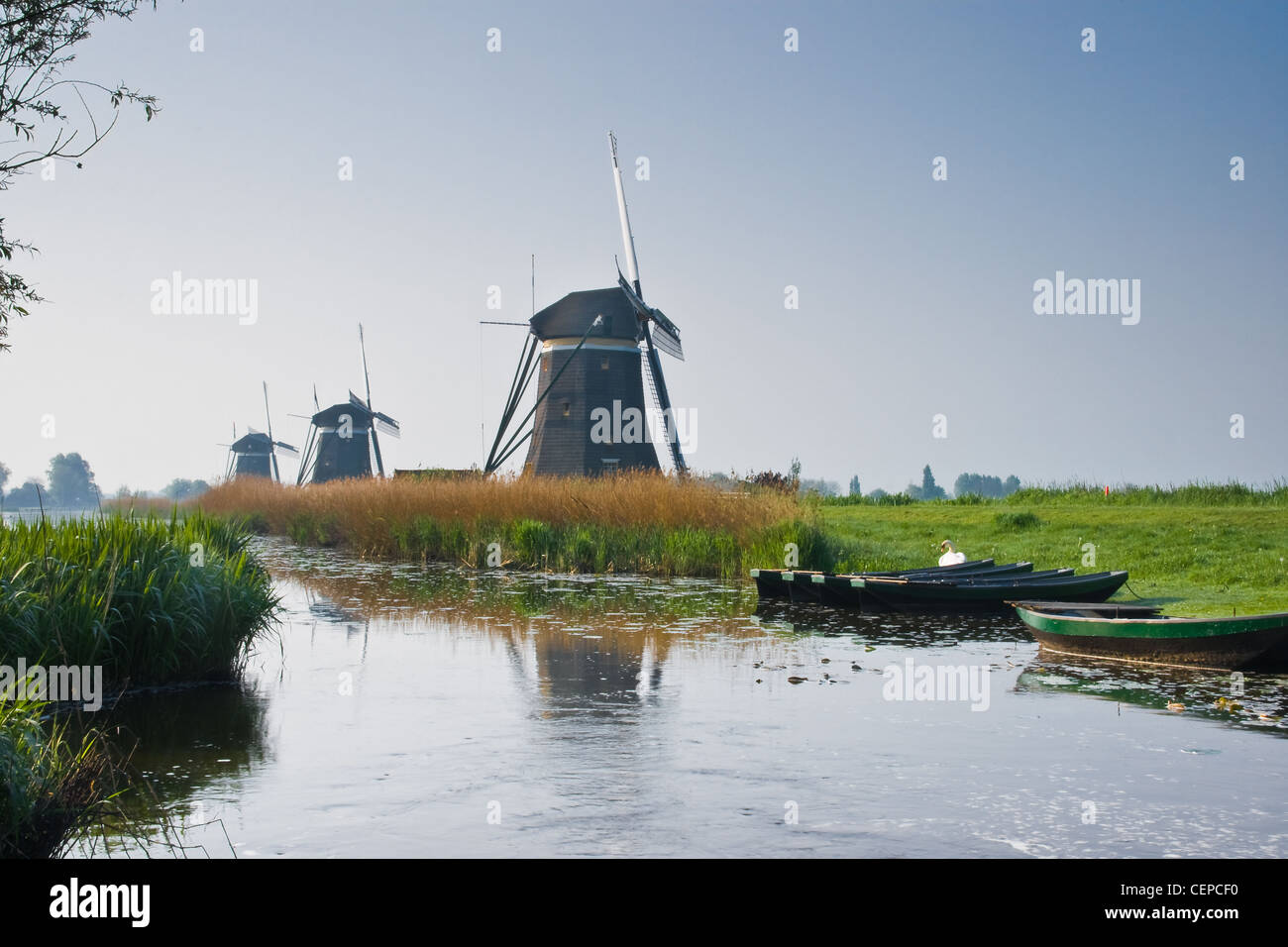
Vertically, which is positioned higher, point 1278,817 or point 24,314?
point 24,314

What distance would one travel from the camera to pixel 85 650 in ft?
29.7

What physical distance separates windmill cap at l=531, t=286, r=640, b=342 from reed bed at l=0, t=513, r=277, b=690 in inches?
→ 901

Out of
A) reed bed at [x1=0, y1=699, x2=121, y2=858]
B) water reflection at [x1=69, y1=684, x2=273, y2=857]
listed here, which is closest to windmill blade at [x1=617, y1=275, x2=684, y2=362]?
→ water reflection at [x1=69, y1=684, x2=273, y2=857]

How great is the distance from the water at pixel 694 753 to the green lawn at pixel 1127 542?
15.7 ft

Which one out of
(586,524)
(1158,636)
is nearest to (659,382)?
(586,524)

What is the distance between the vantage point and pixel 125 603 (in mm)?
9680

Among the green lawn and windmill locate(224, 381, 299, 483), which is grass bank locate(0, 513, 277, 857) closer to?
the green lawn

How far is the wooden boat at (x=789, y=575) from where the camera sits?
55.1ft

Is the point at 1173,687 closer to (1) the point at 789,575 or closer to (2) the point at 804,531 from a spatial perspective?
(1) the point at 789,575

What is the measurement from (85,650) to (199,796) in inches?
116

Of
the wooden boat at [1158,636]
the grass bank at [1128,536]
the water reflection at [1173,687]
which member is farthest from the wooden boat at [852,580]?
the water reflection at [1173,687]

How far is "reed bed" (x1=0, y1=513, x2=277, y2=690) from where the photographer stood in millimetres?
8734
